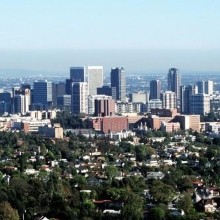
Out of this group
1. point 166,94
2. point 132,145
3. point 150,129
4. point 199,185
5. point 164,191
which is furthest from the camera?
point 166,94

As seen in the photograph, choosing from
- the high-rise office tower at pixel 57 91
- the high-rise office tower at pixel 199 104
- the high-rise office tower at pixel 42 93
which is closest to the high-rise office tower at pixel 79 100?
the high-rise office tower at pixel 42 93

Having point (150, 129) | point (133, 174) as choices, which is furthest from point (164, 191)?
point (150, 129)

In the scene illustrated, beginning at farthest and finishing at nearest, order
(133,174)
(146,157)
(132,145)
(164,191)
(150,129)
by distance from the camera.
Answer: (150,129) < (132,145) < (146,157) < (133,174) < (164,191)

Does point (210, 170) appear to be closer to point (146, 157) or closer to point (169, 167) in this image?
point (169, 167)

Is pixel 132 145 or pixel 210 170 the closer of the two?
pixel 210 170

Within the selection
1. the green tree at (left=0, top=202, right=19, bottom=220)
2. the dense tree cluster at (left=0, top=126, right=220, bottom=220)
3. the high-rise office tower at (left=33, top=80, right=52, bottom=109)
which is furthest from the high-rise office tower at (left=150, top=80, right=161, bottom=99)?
the green tree at (left=0, top=202, right=19, bottom=220)

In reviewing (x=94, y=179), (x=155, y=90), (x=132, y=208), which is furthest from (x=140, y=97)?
(x=132, y=208)

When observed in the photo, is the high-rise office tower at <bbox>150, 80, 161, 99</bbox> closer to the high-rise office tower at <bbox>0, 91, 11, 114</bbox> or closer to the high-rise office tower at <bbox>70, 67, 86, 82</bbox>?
the high-rise office tower at <bbox>70, 67, 86, 82</bbox>

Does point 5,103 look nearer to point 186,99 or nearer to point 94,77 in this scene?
point 186,99
